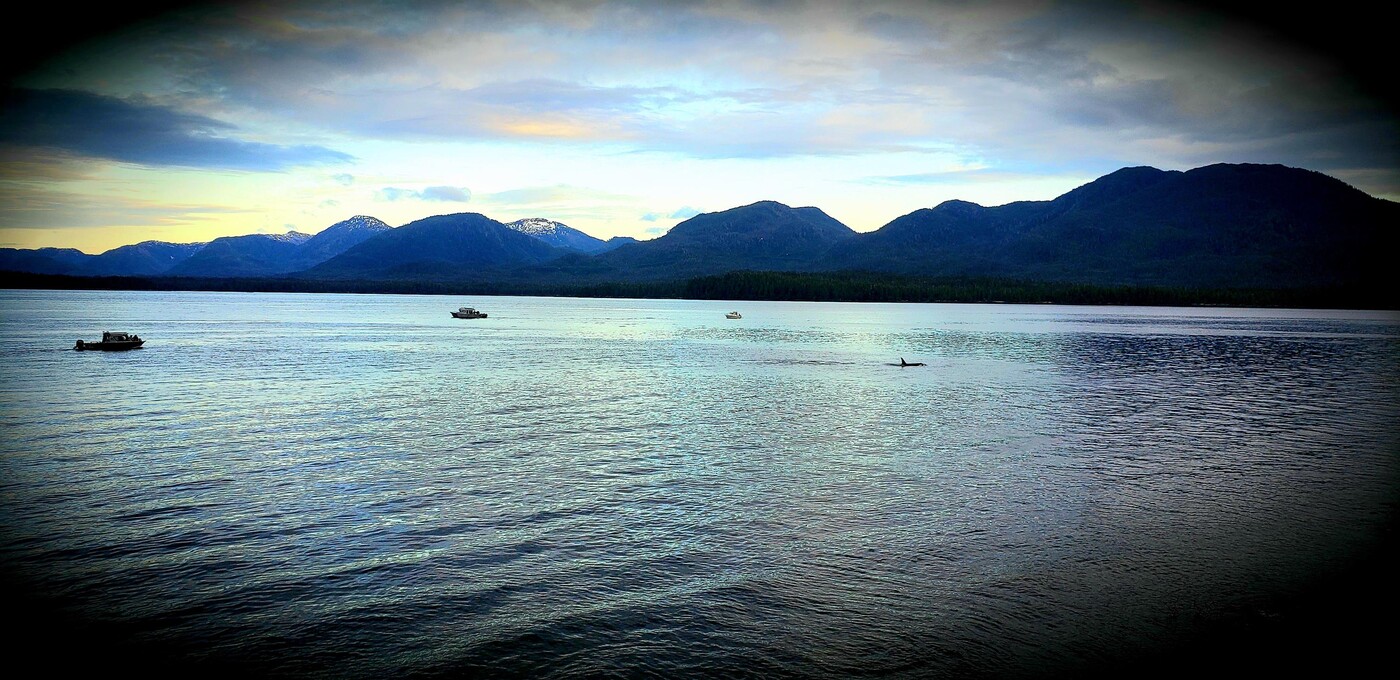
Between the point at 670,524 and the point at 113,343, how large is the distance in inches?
3147

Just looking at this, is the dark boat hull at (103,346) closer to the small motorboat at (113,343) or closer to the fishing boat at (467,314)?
the small motorboat at (113,343)

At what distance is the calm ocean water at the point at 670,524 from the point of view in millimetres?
14453

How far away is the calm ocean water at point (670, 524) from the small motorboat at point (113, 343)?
3011 centimetres

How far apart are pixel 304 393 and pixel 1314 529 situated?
50745 millimetres

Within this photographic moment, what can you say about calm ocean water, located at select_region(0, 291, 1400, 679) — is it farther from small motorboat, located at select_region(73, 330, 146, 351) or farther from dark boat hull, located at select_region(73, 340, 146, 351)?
small motorboat, located at select_region(73, 330, 146, 351)

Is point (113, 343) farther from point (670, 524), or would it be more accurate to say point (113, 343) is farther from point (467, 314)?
point (467, 314)

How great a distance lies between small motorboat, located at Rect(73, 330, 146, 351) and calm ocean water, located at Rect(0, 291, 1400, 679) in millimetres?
30106

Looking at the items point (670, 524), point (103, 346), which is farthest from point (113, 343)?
point (670, 524)

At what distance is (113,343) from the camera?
76562mm

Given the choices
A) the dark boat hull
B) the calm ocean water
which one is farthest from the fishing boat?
the calm ocean water

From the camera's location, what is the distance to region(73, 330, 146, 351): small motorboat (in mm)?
76312

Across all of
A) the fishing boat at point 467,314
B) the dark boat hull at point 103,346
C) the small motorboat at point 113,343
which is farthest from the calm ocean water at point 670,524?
the fishing boat at point 467,314

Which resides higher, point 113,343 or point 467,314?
point 467,314

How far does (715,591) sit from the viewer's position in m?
16.7
